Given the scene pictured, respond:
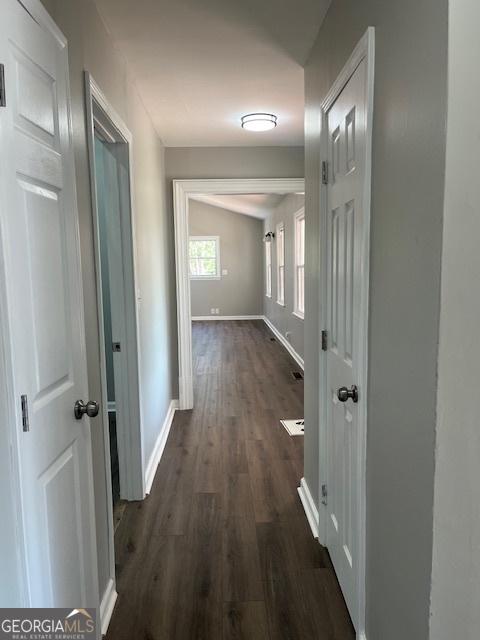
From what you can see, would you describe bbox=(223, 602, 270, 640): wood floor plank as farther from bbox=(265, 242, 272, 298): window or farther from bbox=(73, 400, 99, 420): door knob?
bbox=(265, 242, 272, 298): window

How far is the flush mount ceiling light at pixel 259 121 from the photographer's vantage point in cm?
327

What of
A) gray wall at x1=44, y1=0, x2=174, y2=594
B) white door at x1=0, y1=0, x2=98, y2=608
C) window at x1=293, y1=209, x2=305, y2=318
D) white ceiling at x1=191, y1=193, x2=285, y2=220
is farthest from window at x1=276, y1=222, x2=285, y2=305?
white door at x1=0, y1=0, x2=98, y2=608

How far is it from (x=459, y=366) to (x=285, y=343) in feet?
21.4

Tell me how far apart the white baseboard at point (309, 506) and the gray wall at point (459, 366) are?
1.36 m

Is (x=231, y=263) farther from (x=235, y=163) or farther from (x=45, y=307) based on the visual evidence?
(x=45, y=307)

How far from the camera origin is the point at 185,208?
4277 millimetres

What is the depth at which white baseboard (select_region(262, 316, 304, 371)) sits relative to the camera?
20.2ft

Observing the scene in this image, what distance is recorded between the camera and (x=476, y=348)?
943 millimetres

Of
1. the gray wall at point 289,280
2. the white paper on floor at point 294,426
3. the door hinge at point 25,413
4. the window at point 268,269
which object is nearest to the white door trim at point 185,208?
the white paper on floor at point 294,426

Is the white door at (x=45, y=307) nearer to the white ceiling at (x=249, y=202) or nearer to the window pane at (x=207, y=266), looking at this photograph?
the white ceiling at (x=249, y=202)

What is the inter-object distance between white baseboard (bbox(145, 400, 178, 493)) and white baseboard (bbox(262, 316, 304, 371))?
90.2 inches

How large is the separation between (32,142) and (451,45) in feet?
3.22

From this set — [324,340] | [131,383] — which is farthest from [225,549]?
[324,340]

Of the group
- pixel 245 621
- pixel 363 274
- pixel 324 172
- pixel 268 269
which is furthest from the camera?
pixel 268 269
